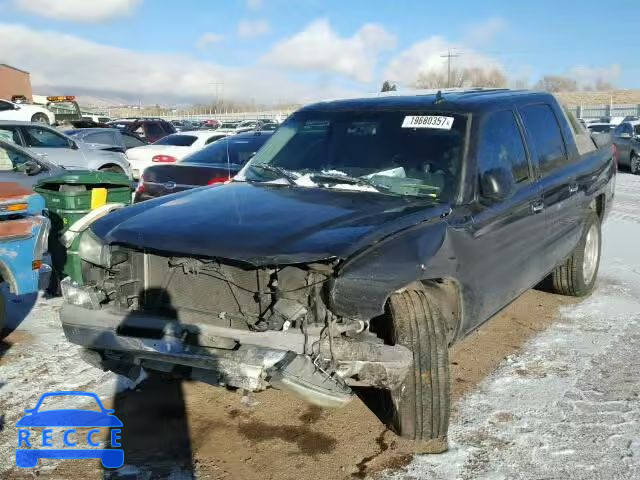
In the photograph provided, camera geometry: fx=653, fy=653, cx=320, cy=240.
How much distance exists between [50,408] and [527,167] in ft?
11.8

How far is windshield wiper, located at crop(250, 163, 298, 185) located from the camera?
4.48 meters

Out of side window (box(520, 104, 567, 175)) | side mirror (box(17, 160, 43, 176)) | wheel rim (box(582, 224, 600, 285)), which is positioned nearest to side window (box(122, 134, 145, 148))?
side mirror (box(17, 160, 43, 176))

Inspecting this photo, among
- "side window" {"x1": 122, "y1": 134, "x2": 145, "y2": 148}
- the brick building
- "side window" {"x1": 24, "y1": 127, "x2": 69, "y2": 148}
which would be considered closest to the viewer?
"side window" {"x1": 24, "y1": 127, "x2": 69, "y2": 148}

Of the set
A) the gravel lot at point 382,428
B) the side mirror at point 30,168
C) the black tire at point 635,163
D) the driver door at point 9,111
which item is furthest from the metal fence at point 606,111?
the gravel lot at point 382,428

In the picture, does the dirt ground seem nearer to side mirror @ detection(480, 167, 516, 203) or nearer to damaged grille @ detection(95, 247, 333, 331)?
damaged grille @ detection(95, 247, 333, 331)

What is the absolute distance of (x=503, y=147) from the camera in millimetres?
4508

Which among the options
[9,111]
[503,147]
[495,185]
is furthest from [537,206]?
[9,111]

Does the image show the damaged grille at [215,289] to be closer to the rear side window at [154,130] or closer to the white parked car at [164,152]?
the white parked car at [164,152]

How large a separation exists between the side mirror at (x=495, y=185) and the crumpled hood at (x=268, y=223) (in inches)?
15.1

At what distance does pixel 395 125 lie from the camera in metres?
4.44

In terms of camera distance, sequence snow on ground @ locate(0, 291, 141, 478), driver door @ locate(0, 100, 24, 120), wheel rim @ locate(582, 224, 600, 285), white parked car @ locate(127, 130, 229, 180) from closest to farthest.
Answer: snow on ground @ locate(0, 291, 141, 478)
wheel rim @ locate(582, 224, 600, 285)
white parked car @ locate(127, 130, 229, 180)
driver door @ locate(0, 100, 24, 120)

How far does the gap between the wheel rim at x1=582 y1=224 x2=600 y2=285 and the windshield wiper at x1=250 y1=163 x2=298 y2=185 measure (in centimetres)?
311

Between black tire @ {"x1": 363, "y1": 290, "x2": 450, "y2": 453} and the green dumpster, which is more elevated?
the green dumpster

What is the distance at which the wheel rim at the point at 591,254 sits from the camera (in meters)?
6.17
